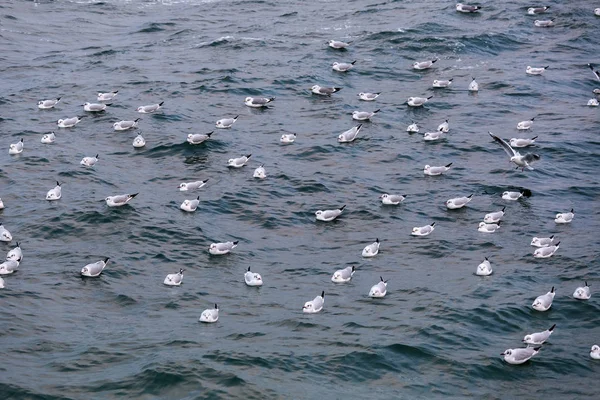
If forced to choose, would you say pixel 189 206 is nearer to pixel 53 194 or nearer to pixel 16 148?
pixel 53 194

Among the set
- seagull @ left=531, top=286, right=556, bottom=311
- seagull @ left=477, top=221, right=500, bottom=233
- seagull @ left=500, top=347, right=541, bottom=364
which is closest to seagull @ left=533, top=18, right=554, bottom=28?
seagull @ left=477, top=221, right=500, bottom=233

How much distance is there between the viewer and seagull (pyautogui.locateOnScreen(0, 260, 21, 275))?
91.0ft

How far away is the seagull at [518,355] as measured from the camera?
2358 cm

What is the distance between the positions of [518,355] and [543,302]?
130 inches

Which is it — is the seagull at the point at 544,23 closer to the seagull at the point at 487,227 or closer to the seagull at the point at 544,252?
the seagull at the point at 487,227

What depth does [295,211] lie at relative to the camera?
1326 inches

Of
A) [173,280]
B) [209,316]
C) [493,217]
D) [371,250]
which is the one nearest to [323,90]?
[493,217]

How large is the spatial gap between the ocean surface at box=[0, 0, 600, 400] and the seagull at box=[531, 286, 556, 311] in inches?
13.9

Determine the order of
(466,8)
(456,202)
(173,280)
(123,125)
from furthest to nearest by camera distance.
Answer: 1. (466,8)
2. (123,125)
3. (456,202)
4. (173,280)

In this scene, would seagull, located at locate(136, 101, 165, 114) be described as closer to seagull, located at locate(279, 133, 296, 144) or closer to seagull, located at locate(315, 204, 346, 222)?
seagull, located at locate(279, 133, 296, 144)

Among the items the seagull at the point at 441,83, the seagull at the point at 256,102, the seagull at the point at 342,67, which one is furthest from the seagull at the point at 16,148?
the seagull at the point at 441,83

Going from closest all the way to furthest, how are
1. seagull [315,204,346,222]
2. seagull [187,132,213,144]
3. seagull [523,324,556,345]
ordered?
1. seagull [523,324,556,345]
2. seagull [315,204,346,222]
3. seagull [187,132,213,144]

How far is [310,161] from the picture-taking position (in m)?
38.0

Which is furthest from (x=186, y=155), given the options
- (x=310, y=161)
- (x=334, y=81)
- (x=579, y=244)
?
(x=579, y=244)
